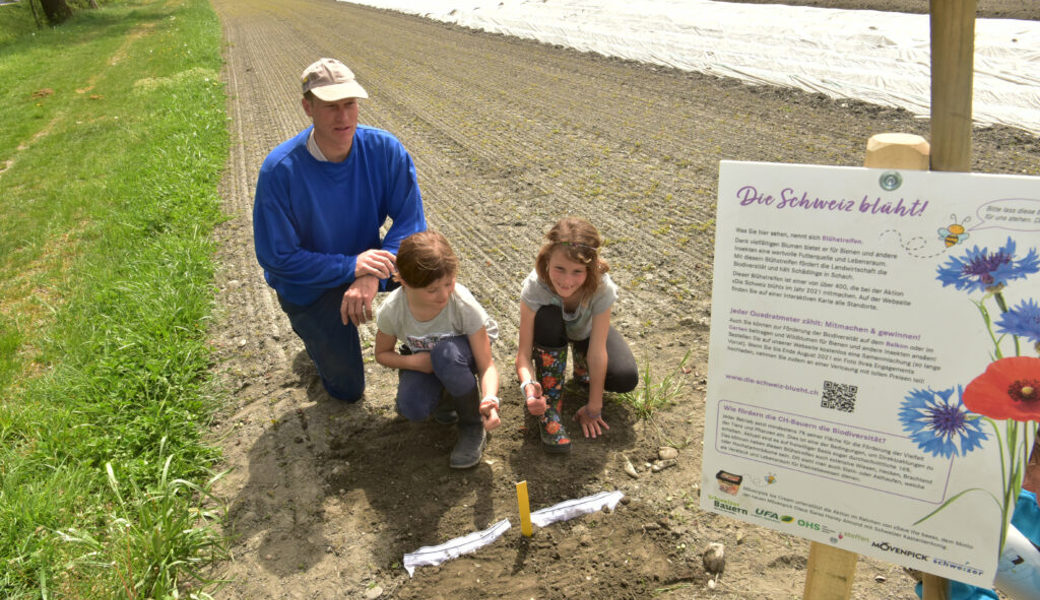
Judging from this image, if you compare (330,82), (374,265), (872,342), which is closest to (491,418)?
(374,265)

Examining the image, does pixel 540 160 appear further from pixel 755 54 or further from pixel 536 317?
pixel 755 54

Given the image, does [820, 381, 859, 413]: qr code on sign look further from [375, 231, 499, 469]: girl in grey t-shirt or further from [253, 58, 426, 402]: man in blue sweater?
A: [253, 58, 426, 402]: man in blue sweater

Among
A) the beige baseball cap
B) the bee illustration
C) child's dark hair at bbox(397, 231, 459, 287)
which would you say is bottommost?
child's dark hair at bbox(397, 231, 459, 287)

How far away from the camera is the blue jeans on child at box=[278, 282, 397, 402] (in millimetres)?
3008

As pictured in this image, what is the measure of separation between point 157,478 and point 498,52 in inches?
465

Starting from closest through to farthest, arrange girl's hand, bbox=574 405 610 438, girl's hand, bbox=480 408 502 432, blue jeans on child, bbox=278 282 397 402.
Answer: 1. girl's hand, bbox=480 408 502 432
2. girl's hand, bbox=574 405 610 438
3. blue jeans on child, bbox=278 282 397 402

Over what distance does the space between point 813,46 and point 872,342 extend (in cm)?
930

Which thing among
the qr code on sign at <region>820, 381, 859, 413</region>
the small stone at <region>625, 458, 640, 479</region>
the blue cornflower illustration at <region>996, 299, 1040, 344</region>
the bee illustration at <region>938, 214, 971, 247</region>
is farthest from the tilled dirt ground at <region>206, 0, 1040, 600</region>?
the bee illustration at <region>938, 214, 971, 247</region>

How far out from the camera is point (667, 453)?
2750 mm

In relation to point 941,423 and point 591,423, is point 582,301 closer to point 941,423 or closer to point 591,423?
point 591,423

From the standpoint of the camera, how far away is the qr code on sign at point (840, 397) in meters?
1.38

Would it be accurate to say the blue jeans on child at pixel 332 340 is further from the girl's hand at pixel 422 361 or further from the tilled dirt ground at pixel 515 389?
the girl's hand at pixel 422 361

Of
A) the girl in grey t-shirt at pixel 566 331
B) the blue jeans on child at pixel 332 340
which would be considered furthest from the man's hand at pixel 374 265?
the girl in grey t-shirt at pixel 566 331

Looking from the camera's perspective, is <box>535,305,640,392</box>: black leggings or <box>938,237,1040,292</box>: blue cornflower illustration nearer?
<box>938,237,1040,292</box>: blue cornflower illustration
